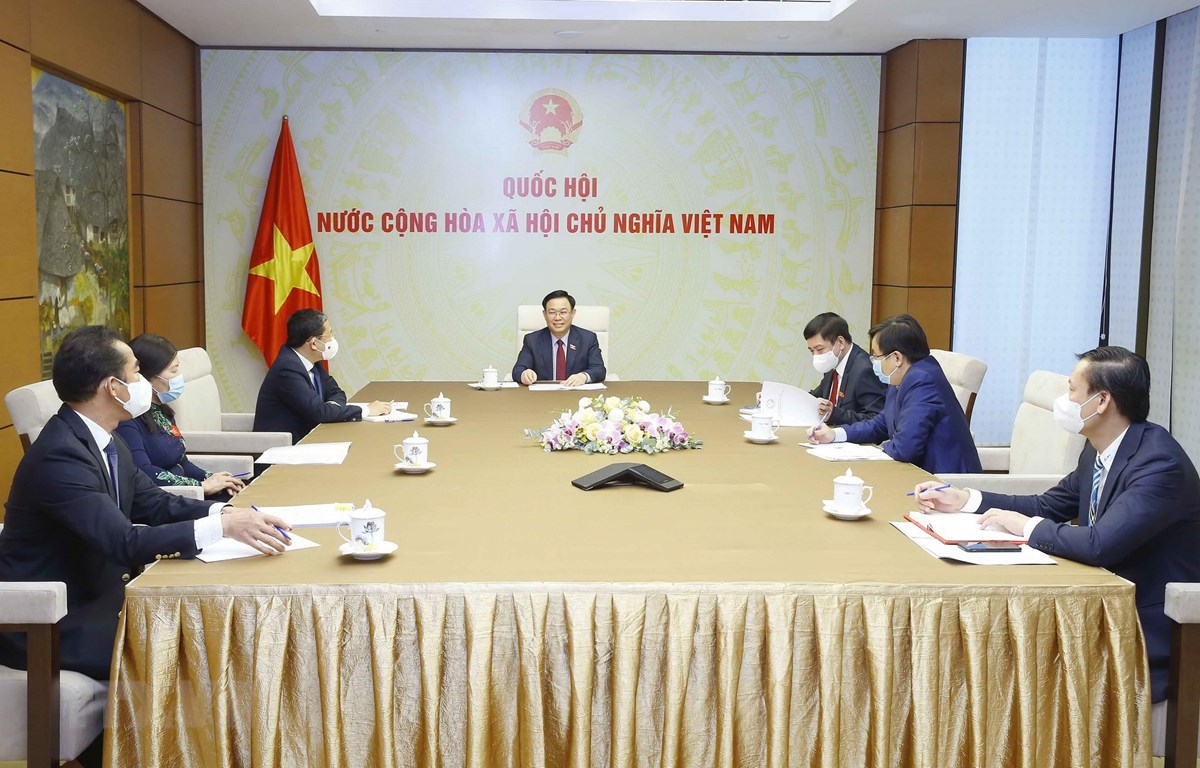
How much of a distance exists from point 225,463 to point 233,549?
1.99m

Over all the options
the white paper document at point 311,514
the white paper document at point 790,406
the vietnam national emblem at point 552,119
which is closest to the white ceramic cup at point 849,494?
the white paper document at point 311,514

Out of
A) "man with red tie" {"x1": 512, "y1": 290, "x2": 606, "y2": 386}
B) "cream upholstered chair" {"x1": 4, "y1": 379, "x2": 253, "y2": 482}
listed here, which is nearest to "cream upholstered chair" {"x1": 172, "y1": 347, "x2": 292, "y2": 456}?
"cream upholstered chair" {"x1": 4, "y1": 379, "x2": 253, "y2": 482}

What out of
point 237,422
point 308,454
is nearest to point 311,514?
point 308,454

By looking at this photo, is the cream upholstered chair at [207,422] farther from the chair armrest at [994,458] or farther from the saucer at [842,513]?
the chair armrest at [994,458]

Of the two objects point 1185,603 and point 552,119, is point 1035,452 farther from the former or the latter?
point 552,119

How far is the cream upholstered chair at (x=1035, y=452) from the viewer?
142 inches

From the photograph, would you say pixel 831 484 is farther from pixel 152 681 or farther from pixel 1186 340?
pixel 1186 340

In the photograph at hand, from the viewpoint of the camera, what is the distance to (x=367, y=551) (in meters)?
2.30

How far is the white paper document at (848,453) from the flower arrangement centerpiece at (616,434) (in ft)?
1.43

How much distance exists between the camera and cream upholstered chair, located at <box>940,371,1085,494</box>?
142 inches

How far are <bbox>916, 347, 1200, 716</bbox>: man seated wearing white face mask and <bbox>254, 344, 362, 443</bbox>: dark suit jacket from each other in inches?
102

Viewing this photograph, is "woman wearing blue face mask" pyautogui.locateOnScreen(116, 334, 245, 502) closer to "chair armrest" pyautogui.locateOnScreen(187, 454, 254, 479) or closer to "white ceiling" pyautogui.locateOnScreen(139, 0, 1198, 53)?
"chair armrest" pyautogui.locateOnScreen(187, 454, 254, 479)

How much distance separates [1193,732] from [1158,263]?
516 centimetres

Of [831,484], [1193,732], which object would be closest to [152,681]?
[831,484]
